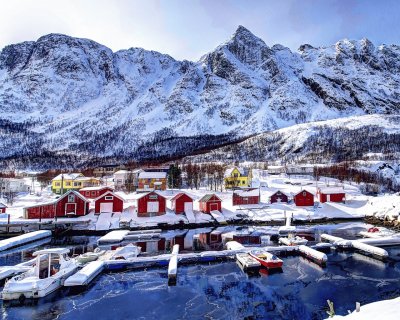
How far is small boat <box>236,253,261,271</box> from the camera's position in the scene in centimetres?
2813

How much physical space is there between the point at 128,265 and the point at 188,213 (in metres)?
23.4

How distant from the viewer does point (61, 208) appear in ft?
168

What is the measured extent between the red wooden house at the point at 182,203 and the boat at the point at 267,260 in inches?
960

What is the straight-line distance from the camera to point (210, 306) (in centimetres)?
2147

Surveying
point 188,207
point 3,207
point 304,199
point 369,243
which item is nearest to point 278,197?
point 304,199

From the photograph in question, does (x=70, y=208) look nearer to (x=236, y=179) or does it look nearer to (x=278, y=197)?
(x=278, y=197)

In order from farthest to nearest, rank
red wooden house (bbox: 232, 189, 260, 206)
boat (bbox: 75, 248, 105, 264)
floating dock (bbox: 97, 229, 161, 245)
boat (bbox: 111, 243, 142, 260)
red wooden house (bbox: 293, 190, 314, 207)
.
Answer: red wooden house (bbox: 232, 189, 260, 206)
red wooden house (bbox: 293, 190, 314, 207)
floating dock (bbox: 97, 229, 161, 245)
boat (bbox: 111, 243, 142, 260)
boat (bbox: 75, 248, 105, 264)

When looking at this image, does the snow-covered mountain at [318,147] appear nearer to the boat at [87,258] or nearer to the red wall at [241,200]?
the red wall at [241,200]

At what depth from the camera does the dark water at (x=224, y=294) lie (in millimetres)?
20547

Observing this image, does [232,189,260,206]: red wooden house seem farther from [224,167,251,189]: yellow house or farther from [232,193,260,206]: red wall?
[224,167,251,189]: yellow house

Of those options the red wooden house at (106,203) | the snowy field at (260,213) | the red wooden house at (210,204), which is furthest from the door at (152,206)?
the red wooden house at (210,204)

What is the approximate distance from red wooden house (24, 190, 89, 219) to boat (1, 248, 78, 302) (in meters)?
24.8

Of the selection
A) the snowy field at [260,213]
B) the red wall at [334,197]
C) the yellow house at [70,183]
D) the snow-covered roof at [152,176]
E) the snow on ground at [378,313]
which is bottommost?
the snowy field at [260,213]

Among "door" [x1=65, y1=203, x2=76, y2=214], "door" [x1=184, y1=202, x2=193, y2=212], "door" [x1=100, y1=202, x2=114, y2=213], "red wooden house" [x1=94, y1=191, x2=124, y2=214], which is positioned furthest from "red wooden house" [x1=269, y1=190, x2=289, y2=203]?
"door" [x1=65, y1=203, x2=76, y2=214]
